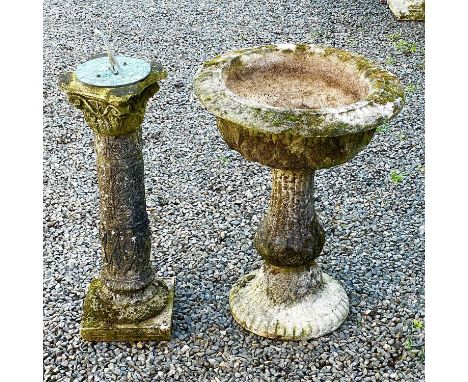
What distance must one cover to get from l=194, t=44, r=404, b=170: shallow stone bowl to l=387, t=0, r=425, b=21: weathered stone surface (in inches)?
206

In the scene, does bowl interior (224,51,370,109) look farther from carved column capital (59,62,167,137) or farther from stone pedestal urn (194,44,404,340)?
carved column capital (59,62,167,137)

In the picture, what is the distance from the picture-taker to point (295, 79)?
419 cm

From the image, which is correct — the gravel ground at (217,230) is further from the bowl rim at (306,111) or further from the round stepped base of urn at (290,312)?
the bowl rim at (306,111)

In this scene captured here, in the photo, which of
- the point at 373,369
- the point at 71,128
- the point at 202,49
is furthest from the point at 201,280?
the point at 202,49

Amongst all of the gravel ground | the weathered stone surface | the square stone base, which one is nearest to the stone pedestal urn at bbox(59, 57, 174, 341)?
the square stone base

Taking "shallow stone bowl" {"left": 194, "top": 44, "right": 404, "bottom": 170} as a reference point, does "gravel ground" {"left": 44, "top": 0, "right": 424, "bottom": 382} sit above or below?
below

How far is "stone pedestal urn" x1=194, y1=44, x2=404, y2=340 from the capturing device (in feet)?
10.8

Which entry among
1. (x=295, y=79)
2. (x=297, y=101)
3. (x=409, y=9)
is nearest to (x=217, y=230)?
(x=297, y=101)

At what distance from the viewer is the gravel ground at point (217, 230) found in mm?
3863

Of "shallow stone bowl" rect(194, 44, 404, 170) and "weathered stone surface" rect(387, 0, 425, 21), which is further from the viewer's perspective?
"weathered stone surface" rect(387, 0, 425, 21)

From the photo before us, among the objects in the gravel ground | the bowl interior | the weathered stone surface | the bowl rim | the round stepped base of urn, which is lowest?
the gravel ground

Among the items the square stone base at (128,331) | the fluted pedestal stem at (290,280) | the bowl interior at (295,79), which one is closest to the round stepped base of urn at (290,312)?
the fluted pedestal stem at (290,280)

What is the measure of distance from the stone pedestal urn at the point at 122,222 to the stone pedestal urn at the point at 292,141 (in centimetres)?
42

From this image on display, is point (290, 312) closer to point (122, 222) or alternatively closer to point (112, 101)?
point (122, 222)
